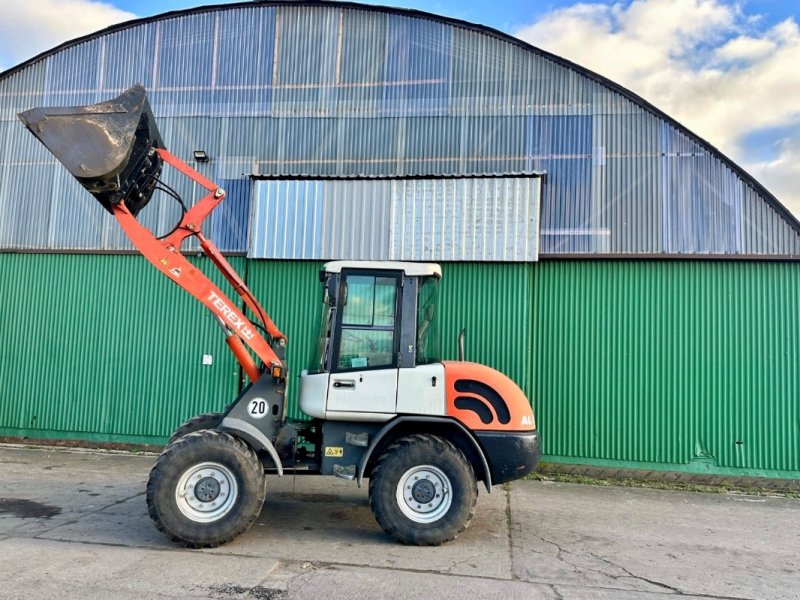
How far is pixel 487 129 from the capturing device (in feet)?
38.6

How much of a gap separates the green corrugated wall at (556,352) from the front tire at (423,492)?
4.53 metres

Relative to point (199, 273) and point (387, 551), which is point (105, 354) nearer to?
point (199, 273)

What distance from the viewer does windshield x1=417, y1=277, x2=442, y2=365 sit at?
7.00 metres

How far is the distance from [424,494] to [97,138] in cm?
508

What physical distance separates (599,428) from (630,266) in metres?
2.93

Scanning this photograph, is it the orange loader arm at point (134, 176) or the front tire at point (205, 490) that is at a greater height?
the orange loader arm at point (134, 176)

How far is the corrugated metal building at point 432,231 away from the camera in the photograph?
10734 millimetres

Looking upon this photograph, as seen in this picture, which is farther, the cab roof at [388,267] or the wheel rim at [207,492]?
the cab roof at [388,267]

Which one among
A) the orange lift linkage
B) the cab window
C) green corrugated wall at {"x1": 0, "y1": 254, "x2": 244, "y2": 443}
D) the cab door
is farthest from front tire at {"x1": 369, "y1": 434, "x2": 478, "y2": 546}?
green corrugated wall at {"x1": 0, "y1": 254, "x2": 244, "y2": 443}

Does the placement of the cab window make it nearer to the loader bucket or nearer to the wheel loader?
the wheel loader

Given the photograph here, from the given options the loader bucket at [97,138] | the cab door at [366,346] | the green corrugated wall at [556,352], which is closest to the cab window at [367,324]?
the cab door at [366,346]

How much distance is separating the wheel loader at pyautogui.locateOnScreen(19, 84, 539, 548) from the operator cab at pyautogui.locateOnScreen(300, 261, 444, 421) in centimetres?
2

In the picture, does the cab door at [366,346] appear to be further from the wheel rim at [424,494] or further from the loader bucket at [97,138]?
the loader bucket at [97,138]

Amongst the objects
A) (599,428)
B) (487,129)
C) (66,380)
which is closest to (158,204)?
(66,380)
